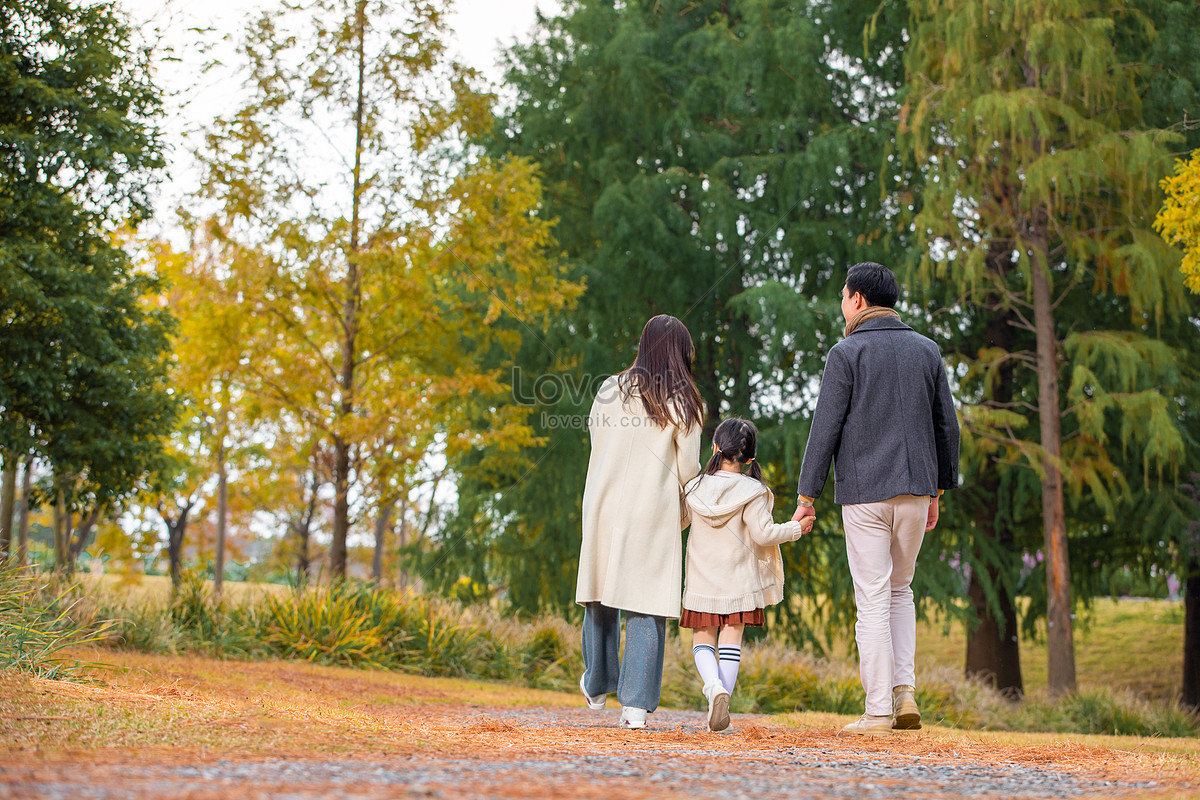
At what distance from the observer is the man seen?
431 cm

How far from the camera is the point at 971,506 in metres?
13.0

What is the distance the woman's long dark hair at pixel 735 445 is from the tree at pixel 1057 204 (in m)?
6.61

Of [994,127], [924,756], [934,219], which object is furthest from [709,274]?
[924,756]

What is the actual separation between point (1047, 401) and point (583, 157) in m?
7.45

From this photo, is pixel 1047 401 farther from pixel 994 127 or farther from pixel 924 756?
pixel 924 756

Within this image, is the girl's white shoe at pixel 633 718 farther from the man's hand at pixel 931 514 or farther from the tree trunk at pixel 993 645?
the tree trunk at pixel 993 645

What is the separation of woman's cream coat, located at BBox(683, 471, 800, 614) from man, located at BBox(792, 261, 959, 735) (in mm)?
237

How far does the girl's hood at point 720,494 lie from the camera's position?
4.66m

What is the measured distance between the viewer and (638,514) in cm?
440

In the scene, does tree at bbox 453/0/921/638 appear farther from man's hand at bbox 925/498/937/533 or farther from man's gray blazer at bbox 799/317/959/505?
man's gray blazer at bbox 799/317/959/505

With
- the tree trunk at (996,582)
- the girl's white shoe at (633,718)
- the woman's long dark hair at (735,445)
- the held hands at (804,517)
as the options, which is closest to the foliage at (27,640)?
the girl's white shoe at (633,718)

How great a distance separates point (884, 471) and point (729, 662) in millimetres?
1170

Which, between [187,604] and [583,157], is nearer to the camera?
[187,604]

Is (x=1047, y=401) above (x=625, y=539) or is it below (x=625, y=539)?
above
